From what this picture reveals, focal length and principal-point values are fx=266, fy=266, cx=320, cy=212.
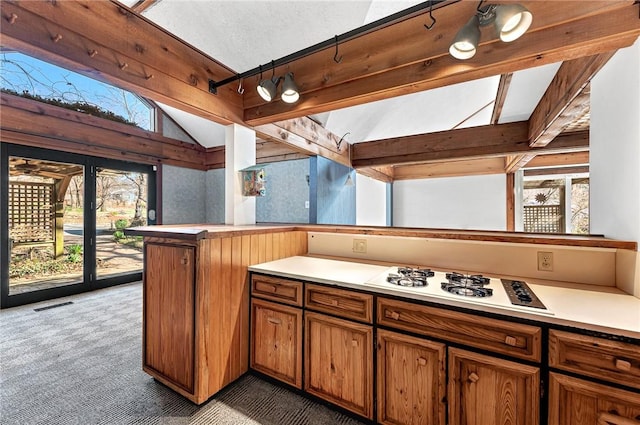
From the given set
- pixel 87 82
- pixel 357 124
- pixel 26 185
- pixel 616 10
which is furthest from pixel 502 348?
pixel 87 82

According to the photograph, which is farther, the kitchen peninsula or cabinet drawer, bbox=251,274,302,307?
cabinet drawer, bbox=251,274,302,307

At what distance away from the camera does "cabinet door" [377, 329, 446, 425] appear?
54.1 inches

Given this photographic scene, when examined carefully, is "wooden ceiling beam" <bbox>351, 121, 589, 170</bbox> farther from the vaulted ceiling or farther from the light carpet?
the light carpet

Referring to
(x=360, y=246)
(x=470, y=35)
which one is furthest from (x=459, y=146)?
(x=470, y=35)

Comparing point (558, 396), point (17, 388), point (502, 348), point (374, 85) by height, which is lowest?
point (17, 388)

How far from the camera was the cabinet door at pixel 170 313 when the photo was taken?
69.7 inches

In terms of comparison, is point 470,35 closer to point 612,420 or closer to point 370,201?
point 612,420

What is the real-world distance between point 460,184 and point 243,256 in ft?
19.6

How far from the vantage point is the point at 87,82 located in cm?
409

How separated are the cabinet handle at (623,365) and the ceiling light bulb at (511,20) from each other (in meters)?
1.45

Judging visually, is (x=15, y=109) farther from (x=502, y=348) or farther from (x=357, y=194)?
(x=502, y=348)

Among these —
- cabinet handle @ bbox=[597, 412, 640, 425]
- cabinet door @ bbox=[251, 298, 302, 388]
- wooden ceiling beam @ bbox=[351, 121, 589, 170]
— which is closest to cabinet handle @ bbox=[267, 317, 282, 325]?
cabinet door @ bbox=[251, 298, 302, 388]

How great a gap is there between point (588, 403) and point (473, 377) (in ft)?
1.32

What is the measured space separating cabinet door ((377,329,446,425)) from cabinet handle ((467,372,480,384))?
0.12 metres
